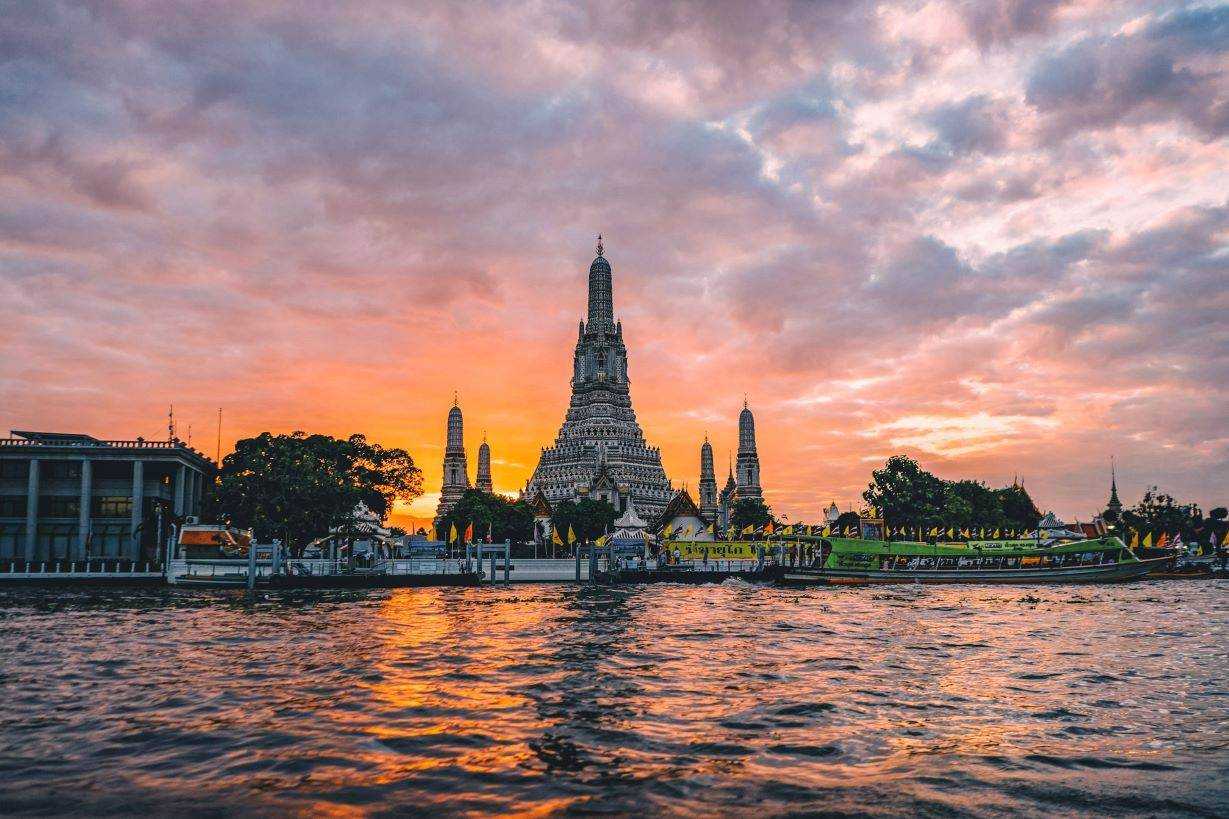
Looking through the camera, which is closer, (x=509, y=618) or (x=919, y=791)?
(x=919, y=791)

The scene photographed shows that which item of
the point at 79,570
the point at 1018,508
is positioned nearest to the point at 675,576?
the point at 79,570

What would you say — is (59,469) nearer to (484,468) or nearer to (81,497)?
(81,497)

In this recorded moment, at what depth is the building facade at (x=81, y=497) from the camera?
76.1 meters

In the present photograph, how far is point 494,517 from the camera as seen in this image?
115438mm

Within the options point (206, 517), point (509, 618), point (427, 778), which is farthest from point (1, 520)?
point (427, 778)

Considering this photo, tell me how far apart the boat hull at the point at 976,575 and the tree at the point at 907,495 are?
44.0m

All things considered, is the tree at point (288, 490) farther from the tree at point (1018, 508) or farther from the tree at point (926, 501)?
the tree at point (1018, 508)

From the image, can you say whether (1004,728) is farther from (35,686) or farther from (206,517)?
(206,517)

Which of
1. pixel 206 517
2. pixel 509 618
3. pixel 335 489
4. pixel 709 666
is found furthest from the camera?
pixel 206 517

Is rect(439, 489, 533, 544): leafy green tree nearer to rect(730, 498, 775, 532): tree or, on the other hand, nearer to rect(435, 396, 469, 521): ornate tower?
rect(730, 498, 775, 532): tree

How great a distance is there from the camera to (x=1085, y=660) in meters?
23.6

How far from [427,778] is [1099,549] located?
73.0 metres

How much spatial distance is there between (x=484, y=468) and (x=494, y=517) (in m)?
78.8

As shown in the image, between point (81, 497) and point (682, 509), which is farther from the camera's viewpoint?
point (682, 509)
